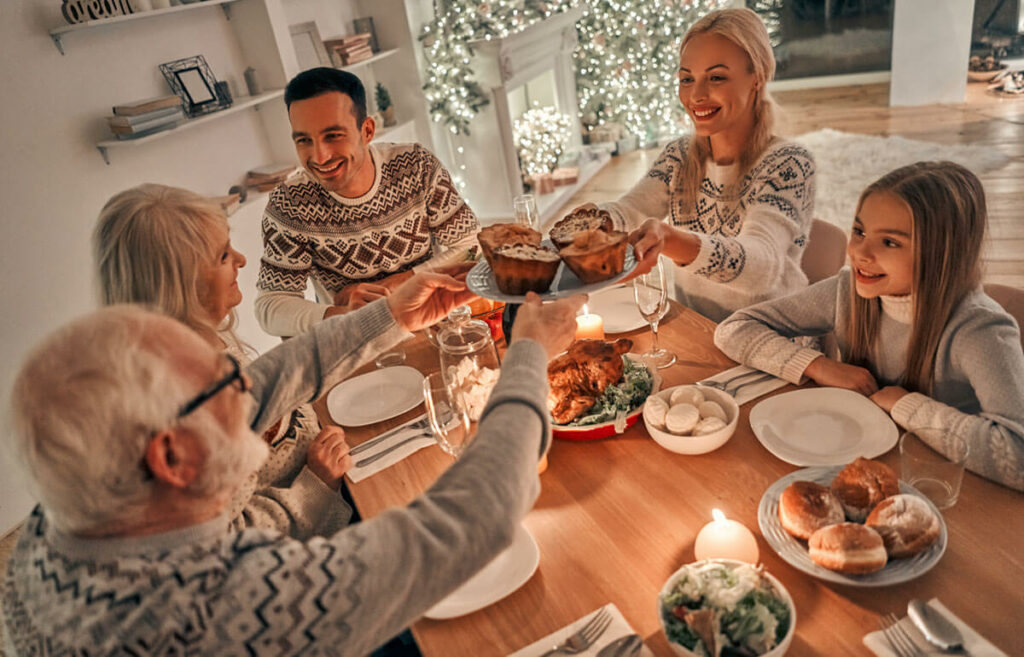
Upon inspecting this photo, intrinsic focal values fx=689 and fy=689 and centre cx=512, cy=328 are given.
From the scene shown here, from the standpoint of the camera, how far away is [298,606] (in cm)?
72

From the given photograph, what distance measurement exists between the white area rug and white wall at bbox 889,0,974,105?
1.27 meters

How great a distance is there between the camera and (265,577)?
72 centimetres

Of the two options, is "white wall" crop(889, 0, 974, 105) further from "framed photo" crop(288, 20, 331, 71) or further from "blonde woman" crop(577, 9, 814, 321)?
"blonde woman" crop(577, 9, 814, 321)

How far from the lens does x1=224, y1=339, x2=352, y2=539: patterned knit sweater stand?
4.12 feet

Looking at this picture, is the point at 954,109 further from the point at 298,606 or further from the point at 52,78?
the point at 298,606

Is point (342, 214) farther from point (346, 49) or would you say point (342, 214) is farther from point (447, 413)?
point (346, 49)

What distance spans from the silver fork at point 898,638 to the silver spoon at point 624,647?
31cm

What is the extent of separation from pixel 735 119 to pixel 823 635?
56.0 inches

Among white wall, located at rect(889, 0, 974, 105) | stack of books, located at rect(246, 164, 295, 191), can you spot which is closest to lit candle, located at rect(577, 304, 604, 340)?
stack of books, located at rect(246, 164, 295, 191)

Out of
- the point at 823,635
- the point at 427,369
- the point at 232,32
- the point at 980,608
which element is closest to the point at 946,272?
the point at 980,608

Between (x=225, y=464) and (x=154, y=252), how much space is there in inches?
27.4

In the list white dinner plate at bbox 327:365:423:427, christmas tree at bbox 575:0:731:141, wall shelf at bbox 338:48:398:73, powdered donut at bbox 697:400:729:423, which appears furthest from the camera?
christmas tree at bbox 575:0:731:141

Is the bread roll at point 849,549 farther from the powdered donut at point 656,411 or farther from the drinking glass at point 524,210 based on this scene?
Answer: the drinking glass at point 524,210

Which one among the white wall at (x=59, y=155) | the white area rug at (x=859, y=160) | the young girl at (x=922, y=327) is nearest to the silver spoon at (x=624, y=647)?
Answer: the young girl at (x=922, y=327)
